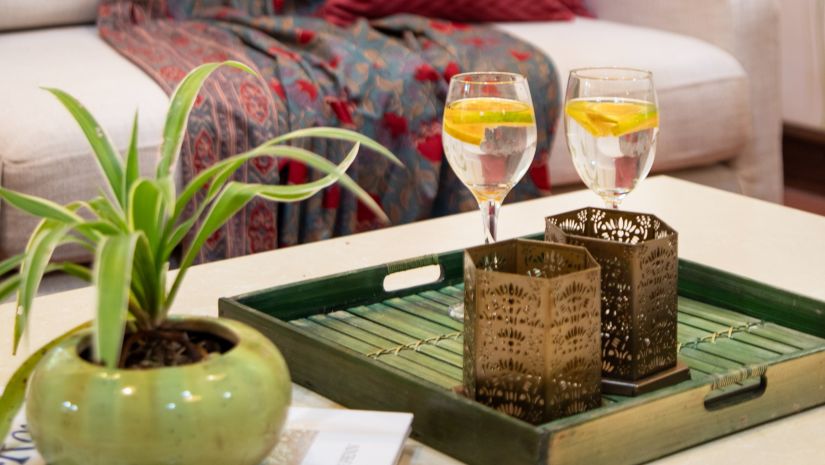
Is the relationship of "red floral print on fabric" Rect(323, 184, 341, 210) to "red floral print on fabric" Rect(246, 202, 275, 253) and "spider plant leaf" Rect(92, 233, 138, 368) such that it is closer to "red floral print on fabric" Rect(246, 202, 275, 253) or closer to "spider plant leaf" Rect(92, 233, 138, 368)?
"red floral print on fabric" Rect(246, 202, 275, 253)

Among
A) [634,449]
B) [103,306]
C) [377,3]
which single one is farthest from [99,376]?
[377,3]

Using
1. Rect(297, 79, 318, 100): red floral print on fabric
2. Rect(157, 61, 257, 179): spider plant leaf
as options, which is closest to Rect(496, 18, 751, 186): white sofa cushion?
Rect(297, 79, 318, 100): red floral print on fabric

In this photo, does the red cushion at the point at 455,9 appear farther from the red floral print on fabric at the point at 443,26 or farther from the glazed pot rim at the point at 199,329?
the glazed pot rim at the point at 199,329

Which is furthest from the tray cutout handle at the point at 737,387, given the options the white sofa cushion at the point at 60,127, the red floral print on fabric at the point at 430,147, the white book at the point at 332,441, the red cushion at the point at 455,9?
the red cushion at the point at 455,9

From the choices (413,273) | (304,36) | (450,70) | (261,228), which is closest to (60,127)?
(261,228)

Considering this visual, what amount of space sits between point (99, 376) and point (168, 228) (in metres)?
0.09

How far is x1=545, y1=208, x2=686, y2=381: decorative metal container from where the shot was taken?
83 centimetres

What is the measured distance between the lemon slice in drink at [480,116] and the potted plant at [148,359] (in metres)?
0.33

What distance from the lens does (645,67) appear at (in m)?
2.37

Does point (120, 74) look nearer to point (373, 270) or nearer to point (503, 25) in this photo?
point (503, 25)

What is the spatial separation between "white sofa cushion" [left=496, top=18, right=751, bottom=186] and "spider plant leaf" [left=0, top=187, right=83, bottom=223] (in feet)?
5.42

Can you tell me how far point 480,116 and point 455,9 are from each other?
156 cm

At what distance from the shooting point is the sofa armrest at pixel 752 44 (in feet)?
8.21

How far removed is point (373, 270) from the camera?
108cm
